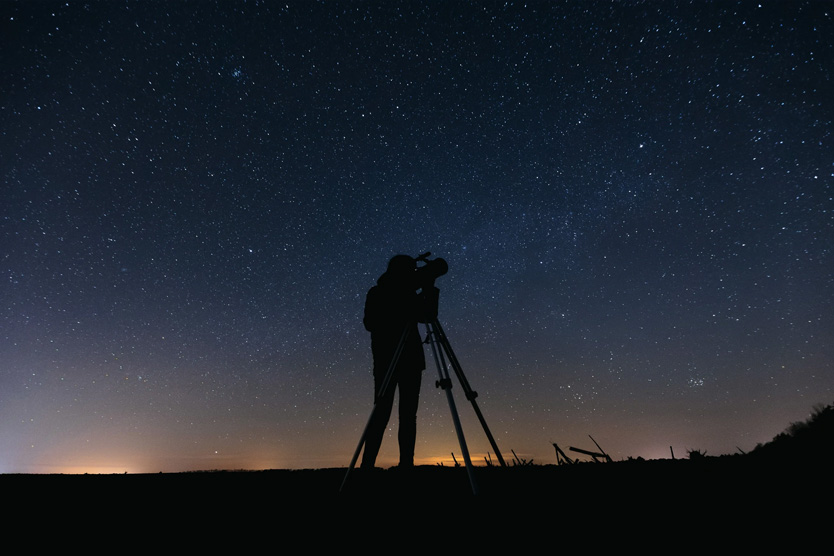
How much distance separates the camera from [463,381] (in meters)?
3.44

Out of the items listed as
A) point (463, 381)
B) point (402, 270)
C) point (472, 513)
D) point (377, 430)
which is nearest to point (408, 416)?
point (377, 430)

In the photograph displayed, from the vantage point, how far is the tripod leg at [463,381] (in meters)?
3.27

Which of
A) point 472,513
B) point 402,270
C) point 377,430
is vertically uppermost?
point 402,270

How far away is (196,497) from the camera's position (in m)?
3.32

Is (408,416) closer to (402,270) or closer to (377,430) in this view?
(377,430)

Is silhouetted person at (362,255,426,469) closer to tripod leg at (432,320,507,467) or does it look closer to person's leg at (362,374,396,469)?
person's leg at (362,374,396,469)

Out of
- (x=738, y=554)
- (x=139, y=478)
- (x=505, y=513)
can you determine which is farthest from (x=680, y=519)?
(x=139, y=478)

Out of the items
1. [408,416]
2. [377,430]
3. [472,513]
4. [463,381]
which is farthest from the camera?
[408,416]

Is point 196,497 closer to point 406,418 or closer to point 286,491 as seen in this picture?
point 286,491

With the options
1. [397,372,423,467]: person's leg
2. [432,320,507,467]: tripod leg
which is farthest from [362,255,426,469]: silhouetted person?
[432,320,507,467]: tripod leg

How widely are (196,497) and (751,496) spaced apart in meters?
4.22

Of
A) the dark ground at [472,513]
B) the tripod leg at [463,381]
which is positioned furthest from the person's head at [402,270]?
the dark ground at [472,513]

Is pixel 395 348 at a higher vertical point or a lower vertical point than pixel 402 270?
A: lower

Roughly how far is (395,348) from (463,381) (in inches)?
37.1
